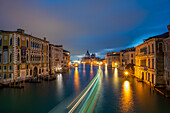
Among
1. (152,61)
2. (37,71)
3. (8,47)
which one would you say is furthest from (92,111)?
(37,71)

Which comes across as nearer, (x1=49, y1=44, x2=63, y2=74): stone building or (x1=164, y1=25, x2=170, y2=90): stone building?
(x1=164, y1=25, x2=170, y2=90): stone building

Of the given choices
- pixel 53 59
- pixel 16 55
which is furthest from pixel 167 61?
pixel 53 59

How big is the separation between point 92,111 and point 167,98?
46.7ft

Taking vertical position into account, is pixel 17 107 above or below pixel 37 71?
below

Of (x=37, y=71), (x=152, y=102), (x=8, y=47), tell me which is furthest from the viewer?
(x=37, y=71)

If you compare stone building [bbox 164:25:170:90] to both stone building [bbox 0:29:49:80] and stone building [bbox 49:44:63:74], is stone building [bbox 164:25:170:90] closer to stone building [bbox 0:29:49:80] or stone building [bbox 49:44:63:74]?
stone building [bbox 0:29:49:80]

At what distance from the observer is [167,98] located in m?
19.4

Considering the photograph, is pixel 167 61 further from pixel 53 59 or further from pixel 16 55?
pixel 53 59

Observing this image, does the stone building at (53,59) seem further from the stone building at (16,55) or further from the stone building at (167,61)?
the stone building at (167,61)

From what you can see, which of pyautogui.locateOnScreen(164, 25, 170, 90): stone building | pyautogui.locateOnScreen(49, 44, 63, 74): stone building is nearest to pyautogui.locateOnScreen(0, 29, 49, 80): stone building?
pyautogui.locateOnScreen(49, 44, 63, 74): stone building

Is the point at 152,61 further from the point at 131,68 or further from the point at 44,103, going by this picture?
the point at 44,103

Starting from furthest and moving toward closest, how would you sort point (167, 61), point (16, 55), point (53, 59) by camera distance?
point (53, 59), point (16, 55), point (167, 61)

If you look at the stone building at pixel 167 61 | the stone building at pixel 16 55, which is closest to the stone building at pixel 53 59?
the stone building at pixel 16 55

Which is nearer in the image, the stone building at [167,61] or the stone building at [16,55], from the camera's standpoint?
the stone building at [167,61]
